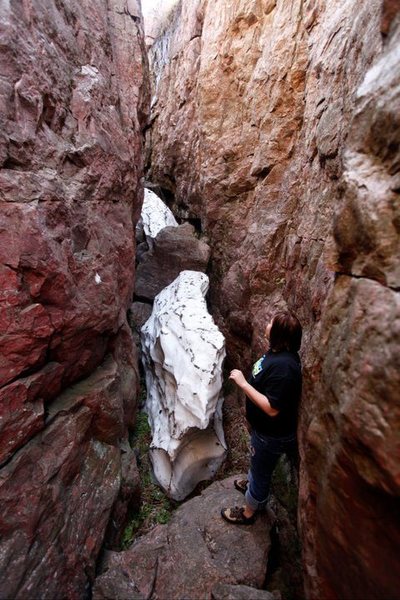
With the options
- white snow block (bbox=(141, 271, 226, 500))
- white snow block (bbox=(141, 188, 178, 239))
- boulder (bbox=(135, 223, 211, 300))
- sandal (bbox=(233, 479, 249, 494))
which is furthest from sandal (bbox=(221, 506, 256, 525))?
white snow block (bbox=(141, 188, 178, 239))

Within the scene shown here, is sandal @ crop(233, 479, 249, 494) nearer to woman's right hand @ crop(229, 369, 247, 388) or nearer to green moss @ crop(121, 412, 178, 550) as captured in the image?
green moss @ crop(121, 412, 178, 550)

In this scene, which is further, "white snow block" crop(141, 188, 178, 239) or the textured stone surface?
"white snow block" crop(141, 188, 178, 239)

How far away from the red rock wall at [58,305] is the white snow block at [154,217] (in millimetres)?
4168

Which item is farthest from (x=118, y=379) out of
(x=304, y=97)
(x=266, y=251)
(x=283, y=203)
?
(x=304, y=97)

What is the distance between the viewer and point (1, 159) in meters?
2.92

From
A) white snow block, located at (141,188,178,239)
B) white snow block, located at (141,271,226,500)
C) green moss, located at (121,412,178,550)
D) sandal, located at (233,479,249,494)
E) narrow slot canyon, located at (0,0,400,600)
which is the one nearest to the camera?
narrow slot canyon, located at (0,0,400,600)

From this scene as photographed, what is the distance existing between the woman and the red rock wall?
1.84 metres

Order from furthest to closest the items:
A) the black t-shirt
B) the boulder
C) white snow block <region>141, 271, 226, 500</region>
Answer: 1. the boulder
2. white snow block <region>141, 271, 226, 500</region>
3. the black t-shirt

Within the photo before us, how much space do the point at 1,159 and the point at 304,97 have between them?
4615 mm

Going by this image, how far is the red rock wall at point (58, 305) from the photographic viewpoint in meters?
2.86

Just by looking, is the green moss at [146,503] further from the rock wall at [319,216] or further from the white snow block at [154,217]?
the white snow block at [154,217]

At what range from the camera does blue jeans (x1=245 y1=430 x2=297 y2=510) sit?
2928 millimetres

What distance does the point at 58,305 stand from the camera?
3.38 meters

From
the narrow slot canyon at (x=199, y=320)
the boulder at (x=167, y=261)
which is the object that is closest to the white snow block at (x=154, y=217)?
the boulder at (x=167, y=261)
